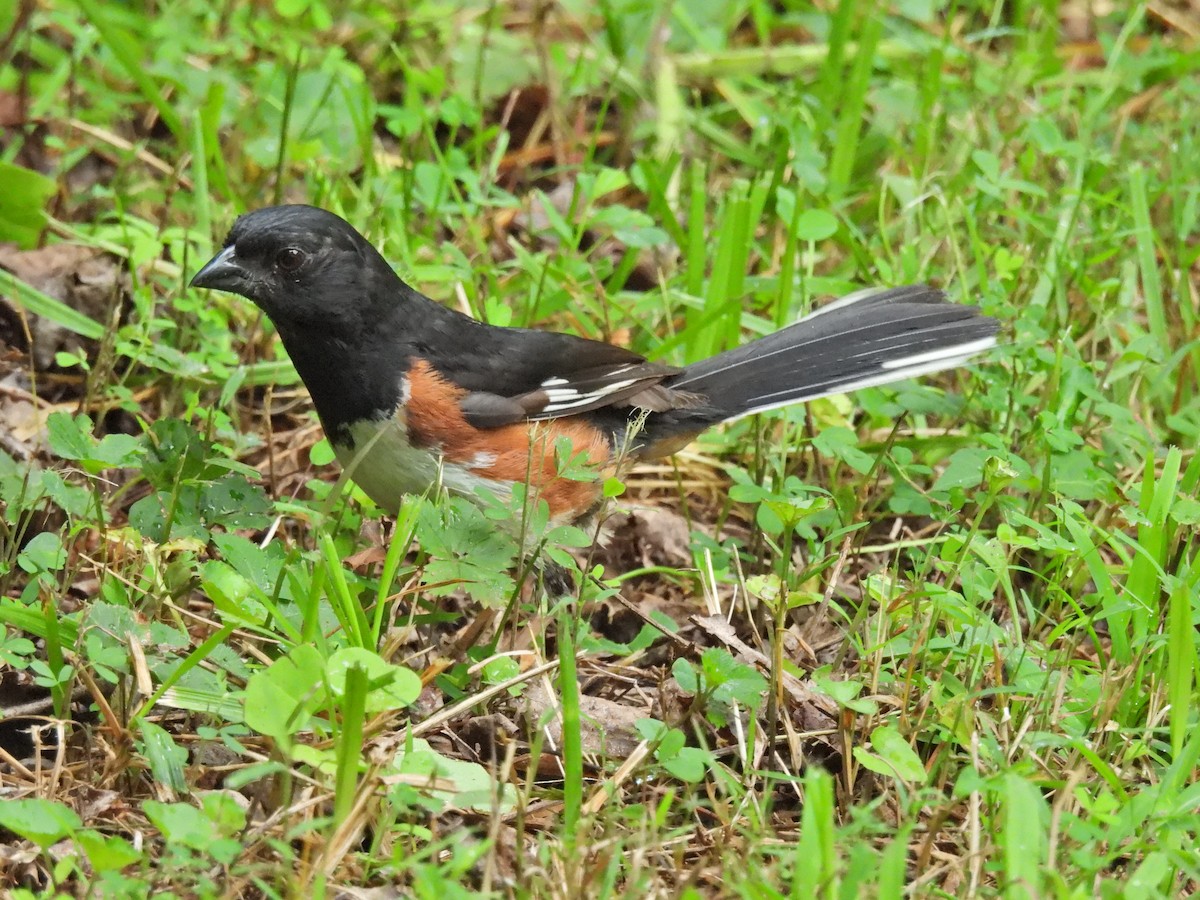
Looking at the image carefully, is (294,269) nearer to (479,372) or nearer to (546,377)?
(479,372)

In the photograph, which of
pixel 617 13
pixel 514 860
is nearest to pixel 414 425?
pixel 514 860

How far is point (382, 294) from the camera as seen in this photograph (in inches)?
136

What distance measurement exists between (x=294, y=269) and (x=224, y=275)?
15 centimetres

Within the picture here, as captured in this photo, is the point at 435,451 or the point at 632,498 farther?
the point at 632,498

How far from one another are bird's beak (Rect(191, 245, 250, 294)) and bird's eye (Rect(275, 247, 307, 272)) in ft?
0.24

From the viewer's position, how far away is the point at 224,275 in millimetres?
3299

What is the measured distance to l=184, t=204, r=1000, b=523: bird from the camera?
3307 mm

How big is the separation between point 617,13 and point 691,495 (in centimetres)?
231

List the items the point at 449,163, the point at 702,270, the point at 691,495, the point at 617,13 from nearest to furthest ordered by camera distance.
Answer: the point at 691,495, the point at 702,270, the point at 449,163, the point at 617,13

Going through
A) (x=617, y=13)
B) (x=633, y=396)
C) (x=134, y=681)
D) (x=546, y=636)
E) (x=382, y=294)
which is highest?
(x=617, y=13)

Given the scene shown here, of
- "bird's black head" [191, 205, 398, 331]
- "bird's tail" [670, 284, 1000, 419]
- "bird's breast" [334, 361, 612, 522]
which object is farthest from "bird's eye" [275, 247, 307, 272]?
"bird's tail" [670, 284, 1000, 419]

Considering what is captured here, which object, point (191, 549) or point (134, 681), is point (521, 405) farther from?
point (134, 681)

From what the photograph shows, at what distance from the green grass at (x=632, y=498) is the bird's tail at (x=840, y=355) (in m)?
0.14

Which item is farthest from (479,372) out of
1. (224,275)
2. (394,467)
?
(224,275)
